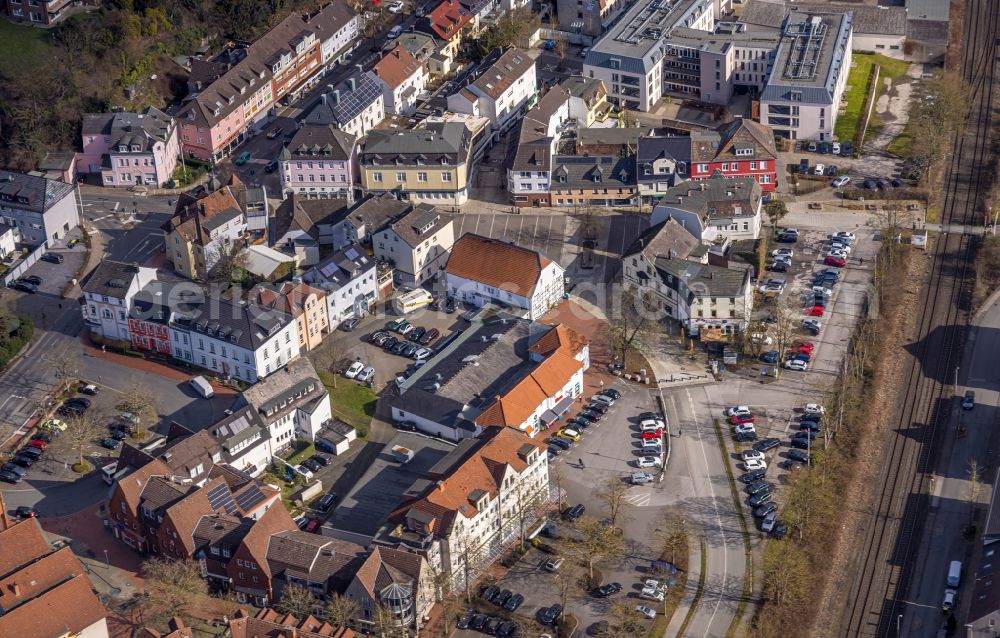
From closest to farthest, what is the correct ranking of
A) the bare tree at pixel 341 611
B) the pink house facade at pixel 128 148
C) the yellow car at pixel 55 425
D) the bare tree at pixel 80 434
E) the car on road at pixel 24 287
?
the bare tree at pixel 341 611, the bare tree at pixel 80 434, the yellow car at pixel 55 425, the car on road at pixel 24 287, the pink house facade at pixel 128 148

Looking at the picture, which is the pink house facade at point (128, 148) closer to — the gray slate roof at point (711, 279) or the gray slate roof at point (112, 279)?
the gray slate roof at point (112, 279)

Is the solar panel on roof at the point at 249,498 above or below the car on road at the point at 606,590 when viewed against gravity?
above

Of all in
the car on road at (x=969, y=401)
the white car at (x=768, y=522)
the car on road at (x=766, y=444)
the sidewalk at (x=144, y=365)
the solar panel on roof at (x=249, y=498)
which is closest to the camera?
the white car at (x=768, y=522)

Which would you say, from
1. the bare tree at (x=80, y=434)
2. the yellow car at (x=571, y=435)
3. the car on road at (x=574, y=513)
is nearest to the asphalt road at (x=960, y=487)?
the car on road at (x=574, y=513)

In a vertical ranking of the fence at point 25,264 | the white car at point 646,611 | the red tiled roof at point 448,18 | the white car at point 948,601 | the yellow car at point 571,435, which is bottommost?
the white car at point 646,611

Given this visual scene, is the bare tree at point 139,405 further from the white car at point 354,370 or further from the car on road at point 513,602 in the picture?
the car on road at point 513,602

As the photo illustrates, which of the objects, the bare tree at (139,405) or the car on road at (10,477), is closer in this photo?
the car on road at (10,477)
